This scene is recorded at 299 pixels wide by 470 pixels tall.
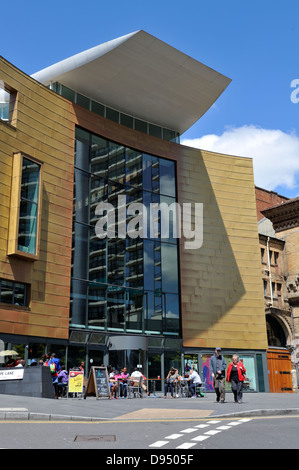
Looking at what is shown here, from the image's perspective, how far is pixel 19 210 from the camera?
25.6 meters

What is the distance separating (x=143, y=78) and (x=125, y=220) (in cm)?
920

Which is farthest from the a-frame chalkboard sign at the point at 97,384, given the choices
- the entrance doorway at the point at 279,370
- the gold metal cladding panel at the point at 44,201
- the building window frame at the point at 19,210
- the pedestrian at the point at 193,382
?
the entrance doorway at the point at 279,370

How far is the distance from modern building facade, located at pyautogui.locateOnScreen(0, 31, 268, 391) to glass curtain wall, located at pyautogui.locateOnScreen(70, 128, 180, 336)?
0.25 feet

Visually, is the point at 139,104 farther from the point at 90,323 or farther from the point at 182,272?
the point at 90,323

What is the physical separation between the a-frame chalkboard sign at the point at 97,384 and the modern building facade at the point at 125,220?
20.6ft

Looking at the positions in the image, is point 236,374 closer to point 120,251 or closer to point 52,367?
point 52,367

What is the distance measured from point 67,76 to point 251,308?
19800mm

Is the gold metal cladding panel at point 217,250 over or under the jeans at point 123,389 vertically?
over

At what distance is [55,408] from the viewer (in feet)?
47.8

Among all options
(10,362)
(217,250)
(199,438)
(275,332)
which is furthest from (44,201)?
(275,332)

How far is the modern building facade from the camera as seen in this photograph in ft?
87.2

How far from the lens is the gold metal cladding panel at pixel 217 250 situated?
112 ft

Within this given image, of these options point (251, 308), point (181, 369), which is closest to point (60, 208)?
point (181, 369)

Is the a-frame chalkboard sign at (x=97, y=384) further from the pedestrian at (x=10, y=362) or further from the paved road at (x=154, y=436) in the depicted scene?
the paved road at (x=154, y=436)
